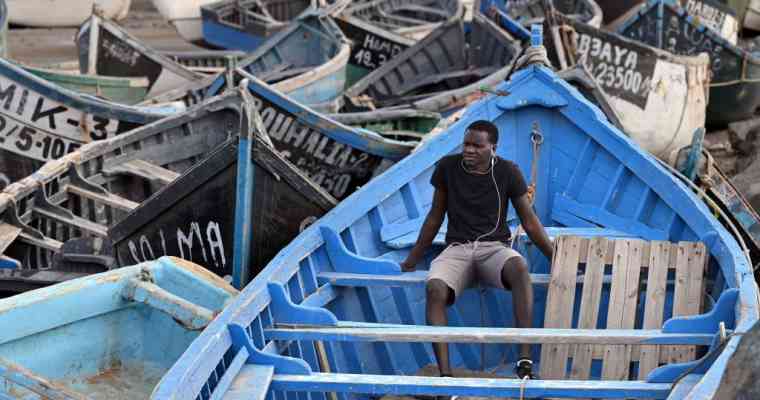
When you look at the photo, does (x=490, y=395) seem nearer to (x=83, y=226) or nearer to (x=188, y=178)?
(x=188, y=178)

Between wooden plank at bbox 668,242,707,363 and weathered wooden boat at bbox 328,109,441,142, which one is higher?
weathered wooden boat at bbox 328,109,441,142

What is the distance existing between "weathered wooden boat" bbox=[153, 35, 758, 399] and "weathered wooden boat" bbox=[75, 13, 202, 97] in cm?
707

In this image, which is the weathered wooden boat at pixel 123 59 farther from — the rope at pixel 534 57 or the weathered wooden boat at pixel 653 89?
the rope at pixel 534 57

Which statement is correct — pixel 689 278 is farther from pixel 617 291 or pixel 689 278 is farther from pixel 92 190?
pixel 92 190

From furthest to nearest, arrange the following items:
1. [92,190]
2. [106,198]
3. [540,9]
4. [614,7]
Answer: [614,7] < [540,9] < [92,190] < [106,198]

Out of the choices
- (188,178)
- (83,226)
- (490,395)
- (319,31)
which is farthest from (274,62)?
(490,395)

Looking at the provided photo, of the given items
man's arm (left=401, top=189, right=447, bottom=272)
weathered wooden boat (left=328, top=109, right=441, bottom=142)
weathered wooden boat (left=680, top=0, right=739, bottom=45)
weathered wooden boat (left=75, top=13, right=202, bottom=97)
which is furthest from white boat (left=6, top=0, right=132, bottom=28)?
man's arm (left=401, top=189, right=447, bottom=272)

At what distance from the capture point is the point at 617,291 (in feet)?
23.3

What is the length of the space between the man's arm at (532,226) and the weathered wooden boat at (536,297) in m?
0.11

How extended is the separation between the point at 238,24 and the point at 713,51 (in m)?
7.77

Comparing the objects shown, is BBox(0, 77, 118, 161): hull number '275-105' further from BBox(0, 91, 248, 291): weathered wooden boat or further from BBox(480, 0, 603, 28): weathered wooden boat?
BBox(480, 0, 603, 28): weathered wooden boat

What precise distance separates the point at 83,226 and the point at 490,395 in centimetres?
473

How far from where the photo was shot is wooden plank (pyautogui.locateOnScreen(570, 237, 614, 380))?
700 centimetres

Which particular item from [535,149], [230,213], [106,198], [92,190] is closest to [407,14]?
[92,190]
